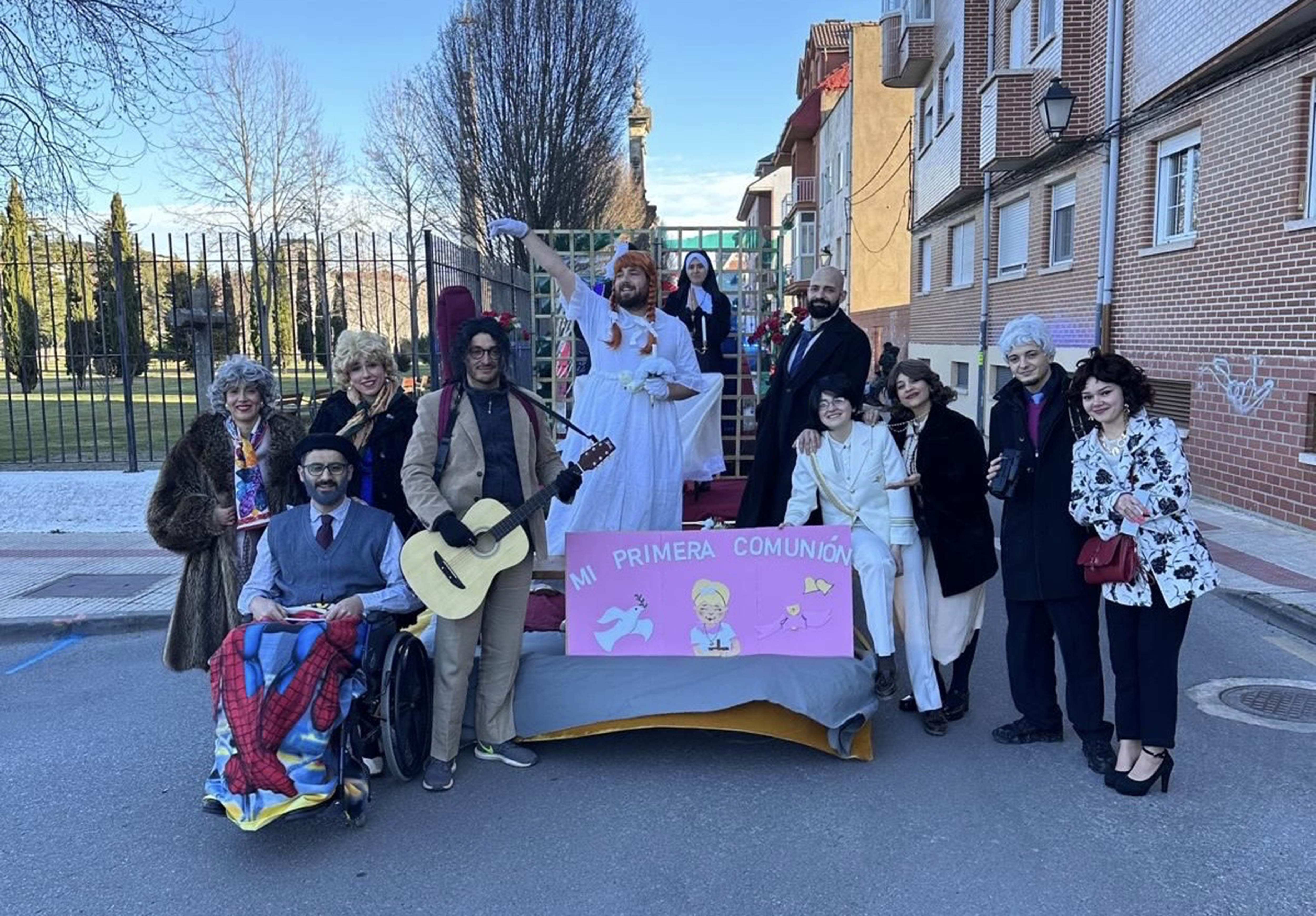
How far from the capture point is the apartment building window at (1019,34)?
15.6m

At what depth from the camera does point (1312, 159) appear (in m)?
8.78

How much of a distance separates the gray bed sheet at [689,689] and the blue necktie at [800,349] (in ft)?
5.44

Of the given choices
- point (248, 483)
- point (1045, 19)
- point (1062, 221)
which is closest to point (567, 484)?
point (248, 483)

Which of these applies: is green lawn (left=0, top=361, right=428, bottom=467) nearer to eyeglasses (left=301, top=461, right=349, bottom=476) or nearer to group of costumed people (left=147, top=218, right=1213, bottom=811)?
group of costumed people (left=147, top=218, right=1213, bottom=811)

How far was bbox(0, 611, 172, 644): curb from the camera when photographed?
21.7 ft

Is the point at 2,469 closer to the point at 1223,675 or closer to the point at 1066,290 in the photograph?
the point at 1223,675

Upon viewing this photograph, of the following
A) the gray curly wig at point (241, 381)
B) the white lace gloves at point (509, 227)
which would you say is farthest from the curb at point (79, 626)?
the white lace gloves at point (509, 227)

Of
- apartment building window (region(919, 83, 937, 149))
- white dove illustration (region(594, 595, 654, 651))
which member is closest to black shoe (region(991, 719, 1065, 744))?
white dove illustration (region(594, 595, 654, 651))

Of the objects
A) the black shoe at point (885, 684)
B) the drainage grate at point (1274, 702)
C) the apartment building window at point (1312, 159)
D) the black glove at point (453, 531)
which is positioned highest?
the apartment building window at point (1312, 159)

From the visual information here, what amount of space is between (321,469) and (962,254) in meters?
18.7

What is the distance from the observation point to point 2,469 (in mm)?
10734

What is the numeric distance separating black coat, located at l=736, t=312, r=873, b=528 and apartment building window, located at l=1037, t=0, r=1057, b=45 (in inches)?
472

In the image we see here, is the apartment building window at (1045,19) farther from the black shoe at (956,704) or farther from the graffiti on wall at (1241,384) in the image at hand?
A: the black shoe at (956,704)

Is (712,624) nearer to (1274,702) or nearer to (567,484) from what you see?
(567,484)
